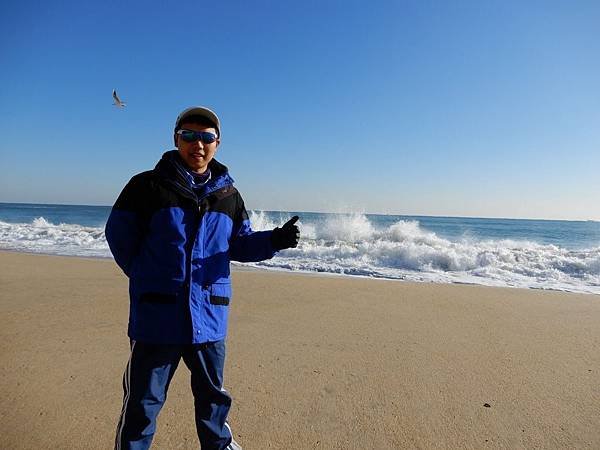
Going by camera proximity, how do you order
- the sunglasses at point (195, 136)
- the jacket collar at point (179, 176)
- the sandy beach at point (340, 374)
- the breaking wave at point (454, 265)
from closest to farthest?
the jacket collar at point (179, 176) < the sunglasses at point (195, 136) < the sandy beach at point (340, 374) < the breaking wave at point (454, 265)

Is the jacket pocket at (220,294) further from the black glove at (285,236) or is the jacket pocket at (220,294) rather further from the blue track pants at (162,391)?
the black glove at (285,236)

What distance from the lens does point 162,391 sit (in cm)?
186

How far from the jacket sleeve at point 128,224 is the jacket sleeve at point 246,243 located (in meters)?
0.53

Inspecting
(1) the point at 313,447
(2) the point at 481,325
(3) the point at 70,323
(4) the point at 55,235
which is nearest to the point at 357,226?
(4) the point at 55,235

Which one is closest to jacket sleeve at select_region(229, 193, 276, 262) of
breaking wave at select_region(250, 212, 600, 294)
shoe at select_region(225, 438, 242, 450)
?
shoe at select_region(225, 438, 242, 450)

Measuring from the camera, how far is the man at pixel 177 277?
1.79m

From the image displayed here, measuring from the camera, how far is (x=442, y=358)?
3557 mm

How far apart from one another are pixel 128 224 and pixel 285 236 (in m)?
0.84

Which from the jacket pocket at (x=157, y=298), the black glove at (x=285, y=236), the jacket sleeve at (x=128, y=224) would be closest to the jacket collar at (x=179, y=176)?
the jacket sleeve at (x=128, y=224)

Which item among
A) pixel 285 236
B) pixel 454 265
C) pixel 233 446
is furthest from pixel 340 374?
pixel 454 265

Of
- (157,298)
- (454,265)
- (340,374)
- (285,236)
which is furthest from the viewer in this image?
(454,265)

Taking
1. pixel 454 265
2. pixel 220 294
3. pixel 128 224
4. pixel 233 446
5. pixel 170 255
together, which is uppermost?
pixel 128 224

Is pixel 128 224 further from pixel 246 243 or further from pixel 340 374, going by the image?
pixel 340 374

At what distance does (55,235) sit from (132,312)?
1916cm
